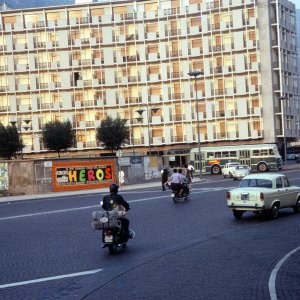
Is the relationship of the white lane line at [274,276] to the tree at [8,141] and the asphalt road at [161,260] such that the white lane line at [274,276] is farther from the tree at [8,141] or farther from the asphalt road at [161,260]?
the tree at [8,141]

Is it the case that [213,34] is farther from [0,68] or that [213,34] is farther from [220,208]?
[220,208]

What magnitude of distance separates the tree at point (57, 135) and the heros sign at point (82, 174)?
1206 inches

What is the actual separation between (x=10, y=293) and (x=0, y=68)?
79.6 m

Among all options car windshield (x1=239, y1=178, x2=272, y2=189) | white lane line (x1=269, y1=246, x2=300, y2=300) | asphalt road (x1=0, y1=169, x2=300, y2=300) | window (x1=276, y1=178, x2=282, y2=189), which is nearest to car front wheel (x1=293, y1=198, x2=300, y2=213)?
asphalt road (x1=0, y1=169, x2=300, y2=300)

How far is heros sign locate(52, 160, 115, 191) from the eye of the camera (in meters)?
44.5

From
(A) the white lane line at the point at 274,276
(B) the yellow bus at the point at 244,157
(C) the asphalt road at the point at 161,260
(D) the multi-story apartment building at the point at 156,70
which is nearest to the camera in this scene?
(A) the white lane line at the point at 274,276

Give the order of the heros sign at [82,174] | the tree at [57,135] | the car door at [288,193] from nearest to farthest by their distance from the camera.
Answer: the car door at [288,193] → the heros sign at [82,174] → the tree at [57,135]

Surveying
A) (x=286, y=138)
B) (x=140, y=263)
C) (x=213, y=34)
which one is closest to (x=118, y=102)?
(x=213, y=34)

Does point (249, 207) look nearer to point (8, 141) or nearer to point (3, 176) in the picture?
point (3, 176)

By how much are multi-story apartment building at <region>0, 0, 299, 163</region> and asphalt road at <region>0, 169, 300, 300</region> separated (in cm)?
6142

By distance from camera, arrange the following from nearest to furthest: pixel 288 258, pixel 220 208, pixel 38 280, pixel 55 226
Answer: pixel 38 280 → pixel 288 258 → pixel 55 226 → pixel 220 208

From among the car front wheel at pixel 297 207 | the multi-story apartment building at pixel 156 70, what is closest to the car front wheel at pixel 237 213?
the car front wheel at pixel 297 207

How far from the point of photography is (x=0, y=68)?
85.9 m

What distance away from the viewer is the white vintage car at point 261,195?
1983cm
